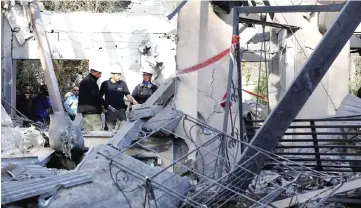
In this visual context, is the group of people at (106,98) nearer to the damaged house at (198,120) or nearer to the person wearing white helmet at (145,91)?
the person wearing white helmet at (145,91)

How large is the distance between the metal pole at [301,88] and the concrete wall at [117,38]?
32.7 ft

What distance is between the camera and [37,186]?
3713mm

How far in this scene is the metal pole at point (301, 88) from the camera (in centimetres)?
381

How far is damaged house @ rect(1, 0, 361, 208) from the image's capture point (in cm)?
395

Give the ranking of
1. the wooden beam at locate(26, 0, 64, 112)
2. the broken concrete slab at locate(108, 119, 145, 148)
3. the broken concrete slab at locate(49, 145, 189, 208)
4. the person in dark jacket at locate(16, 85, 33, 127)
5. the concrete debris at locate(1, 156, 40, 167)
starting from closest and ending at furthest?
the broken concrete slab at locate(49, 145, 189, 208) < the concrete debris at locate(1, 156, 40, 167) < the broken concrete slab at locate(108, 119, 145, 148) < the wooden beam at locate(26, 0, 64, 112) < the person in dark jacket at locate(16, 85, 33, 127)

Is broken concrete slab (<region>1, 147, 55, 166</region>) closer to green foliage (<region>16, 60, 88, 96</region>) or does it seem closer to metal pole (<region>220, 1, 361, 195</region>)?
metal pole (<region>220, 1, 361, 195</region>)

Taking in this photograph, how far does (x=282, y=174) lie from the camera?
4.84 metres

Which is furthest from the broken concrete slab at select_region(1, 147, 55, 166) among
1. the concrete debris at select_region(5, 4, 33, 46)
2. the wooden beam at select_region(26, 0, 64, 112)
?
the concrete debris at select_region(5, 4, 33, 46)

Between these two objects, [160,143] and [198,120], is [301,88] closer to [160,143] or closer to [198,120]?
[198,120]

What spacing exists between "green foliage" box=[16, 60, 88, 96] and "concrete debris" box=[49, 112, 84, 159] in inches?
463

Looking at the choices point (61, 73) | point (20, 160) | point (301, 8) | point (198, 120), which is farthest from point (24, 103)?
point (301, 8)

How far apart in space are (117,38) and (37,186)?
435 inches

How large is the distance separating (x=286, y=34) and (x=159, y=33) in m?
4.88

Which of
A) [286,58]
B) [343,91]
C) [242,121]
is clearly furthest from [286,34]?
[242,121]
